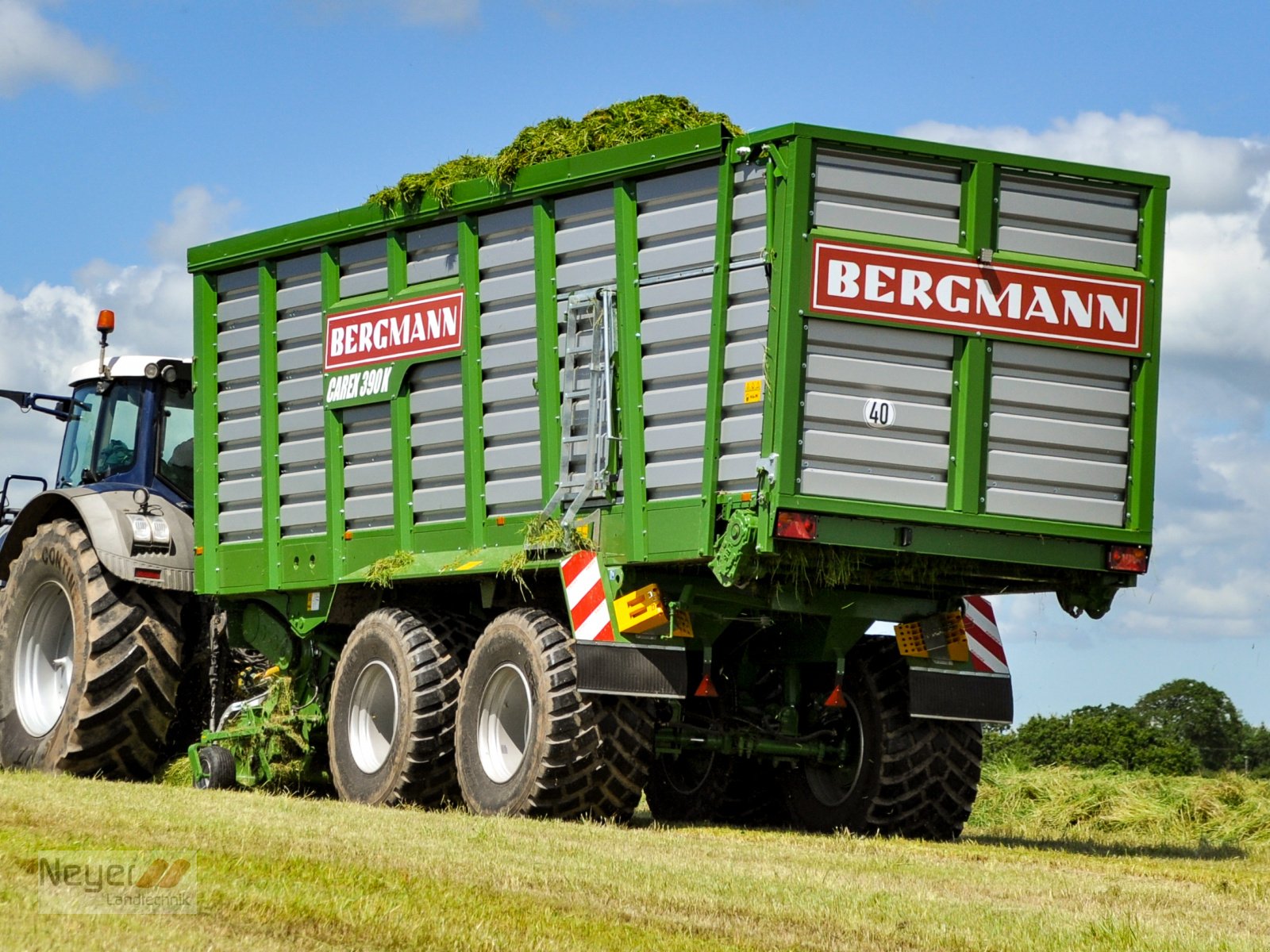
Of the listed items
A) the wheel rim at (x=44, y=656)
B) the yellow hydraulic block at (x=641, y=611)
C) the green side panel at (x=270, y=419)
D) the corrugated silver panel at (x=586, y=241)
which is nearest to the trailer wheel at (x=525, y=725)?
the yellow hydraulic block at (x=641, y=611)

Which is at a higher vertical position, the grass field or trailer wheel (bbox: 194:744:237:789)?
the grass field

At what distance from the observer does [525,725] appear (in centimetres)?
1153

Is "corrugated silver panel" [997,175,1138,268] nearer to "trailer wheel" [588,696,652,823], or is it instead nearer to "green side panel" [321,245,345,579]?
"trailer wheel" [588,696,652,823]

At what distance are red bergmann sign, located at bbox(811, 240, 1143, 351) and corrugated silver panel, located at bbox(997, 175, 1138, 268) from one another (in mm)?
144

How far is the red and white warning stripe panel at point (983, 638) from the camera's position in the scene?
39.0 ft

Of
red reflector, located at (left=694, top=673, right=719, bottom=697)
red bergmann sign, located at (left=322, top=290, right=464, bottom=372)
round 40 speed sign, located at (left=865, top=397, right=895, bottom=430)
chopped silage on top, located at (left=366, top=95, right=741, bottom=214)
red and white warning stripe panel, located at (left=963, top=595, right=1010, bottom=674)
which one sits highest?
chopped silage on top, located at (left=366, top=95, right=741, bottom=214)

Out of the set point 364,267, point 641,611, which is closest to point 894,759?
point 641,611

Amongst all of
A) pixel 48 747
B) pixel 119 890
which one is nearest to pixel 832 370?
pixel 119 890

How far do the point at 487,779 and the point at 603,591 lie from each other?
142 centimetres

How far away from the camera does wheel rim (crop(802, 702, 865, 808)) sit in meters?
12.1

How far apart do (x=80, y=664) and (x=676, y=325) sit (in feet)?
19.0

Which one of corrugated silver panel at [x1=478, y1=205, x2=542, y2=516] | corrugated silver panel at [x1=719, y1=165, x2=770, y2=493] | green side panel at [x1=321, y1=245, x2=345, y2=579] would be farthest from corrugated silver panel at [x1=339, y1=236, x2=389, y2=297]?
corrugated silver panel at [x1=719, y1=165, x2=770, y2=493]

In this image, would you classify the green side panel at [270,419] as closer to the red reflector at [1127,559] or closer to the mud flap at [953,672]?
the mud flap at [953,672]

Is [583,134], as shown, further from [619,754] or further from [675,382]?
[619,754]
